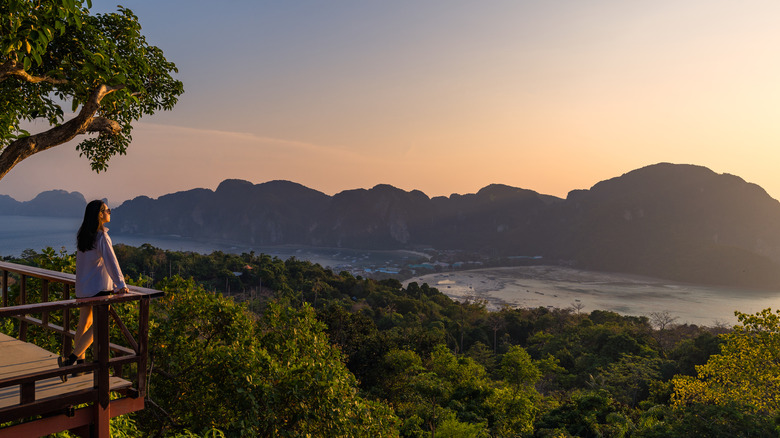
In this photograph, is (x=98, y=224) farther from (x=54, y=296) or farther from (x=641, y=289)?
(x=641, y=289)

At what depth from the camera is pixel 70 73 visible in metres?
5.79

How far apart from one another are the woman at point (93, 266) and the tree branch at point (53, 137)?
2625 millimetres

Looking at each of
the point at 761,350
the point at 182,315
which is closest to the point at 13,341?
the point at 182,315

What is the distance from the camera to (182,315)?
702cm

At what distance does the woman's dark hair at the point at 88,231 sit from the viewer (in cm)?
385

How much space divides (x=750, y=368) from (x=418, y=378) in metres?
13.7

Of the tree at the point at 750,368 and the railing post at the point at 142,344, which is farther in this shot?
the tree at the point at 750,368

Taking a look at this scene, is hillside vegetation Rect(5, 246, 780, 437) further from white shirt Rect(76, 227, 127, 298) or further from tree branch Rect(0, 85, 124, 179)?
tree branch Rect(0, 85, 124, 179)

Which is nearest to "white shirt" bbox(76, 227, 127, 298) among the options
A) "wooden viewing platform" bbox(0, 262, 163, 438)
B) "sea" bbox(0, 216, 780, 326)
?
"wooden viewing platform" bbox(0, 262, 163, 438)

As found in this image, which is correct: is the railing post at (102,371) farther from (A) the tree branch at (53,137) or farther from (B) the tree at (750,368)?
(B) the tree at (750,368)

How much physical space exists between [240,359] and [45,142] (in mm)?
4302

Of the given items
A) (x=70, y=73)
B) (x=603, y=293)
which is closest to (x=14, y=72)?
(x=70, y=73)

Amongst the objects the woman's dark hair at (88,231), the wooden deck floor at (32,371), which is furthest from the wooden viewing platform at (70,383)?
the woman's dark hair at (88,231)

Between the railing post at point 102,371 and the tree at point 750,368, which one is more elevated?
the railing post at point 102,371
